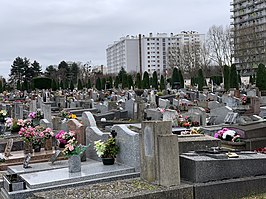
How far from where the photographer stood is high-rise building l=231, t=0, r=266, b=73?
234 ft

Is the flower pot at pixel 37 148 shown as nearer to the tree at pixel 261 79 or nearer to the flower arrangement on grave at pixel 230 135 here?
the flower arrangement on grave at pixel 230 135

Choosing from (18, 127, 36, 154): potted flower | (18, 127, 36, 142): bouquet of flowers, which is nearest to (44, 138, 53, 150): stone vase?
(18, 127, 36, 154): potted flower

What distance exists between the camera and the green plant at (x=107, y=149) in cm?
884

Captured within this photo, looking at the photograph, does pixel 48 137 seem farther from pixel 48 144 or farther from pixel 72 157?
pixel 72 157

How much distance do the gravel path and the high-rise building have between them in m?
65.6

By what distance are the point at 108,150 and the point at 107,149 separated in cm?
3

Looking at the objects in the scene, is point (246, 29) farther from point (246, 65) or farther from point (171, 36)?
point (171, 36)

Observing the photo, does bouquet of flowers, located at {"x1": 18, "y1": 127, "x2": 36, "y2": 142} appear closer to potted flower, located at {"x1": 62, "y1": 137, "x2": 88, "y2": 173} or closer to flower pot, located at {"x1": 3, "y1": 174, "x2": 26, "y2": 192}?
potted flower, located at {"x1": 62, "y1": 137, "x2": 88, "y2": 173}

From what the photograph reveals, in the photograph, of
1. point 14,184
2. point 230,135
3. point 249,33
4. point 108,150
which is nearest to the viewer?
point 14,184

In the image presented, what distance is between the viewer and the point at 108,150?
8898 millimetres

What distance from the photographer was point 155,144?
683 cm

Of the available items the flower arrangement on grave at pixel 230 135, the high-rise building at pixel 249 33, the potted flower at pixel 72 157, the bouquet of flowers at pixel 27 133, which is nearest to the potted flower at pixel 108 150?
the potted flower at pixel 72 157

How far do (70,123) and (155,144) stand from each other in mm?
5055

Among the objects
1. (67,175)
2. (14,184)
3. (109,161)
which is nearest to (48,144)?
(109,161)
